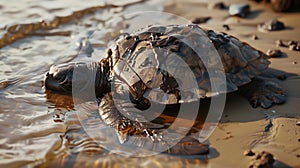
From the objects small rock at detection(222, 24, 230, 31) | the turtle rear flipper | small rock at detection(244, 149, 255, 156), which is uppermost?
small rock at detection(222, 24, 230, 31)

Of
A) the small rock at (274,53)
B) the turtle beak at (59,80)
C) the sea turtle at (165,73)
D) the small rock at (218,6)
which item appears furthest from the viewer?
the small rock at (218,6)

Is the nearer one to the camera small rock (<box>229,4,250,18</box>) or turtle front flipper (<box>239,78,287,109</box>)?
turtle front flipper (<box>239,78,287,109</box>)

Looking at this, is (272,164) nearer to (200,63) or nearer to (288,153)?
(288,153)

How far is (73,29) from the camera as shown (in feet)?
19.1

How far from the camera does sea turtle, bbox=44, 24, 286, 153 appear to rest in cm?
366

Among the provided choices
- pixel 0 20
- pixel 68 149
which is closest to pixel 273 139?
pixel 68 149

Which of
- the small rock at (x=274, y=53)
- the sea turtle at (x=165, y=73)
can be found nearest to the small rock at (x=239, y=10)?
the small rock at (x=274, y=53)

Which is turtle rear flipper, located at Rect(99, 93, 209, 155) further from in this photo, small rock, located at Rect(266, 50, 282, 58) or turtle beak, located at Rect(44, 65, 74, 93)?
small rock, located at Rect(266, 50, 282, 58)

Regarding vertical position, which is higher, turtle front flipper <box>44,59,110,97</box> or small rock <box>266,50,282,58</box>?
small rock <box>266,50,282,58</box>

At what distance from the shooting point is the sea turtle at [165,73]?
3.66 m

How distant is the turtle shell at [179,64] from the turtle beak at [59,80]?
0.52 m

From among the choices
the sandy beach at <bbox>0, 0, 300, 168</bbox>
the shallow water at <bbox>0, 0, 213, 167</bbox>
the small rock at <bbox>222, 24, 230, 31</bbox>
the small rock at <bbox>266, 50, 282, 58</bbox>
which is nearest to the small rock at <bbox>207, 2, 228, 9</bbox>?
the sandy beach at <bbox>0, 0, 300, 168</bbox>

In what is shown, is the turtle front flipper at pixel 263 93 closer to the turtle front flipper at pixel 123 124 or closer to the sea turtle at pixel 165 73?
the sea turtle at pixel 165 73

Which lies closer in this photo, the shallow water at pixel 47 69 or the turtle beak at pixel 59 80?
the shallow water at pixel 47 69
